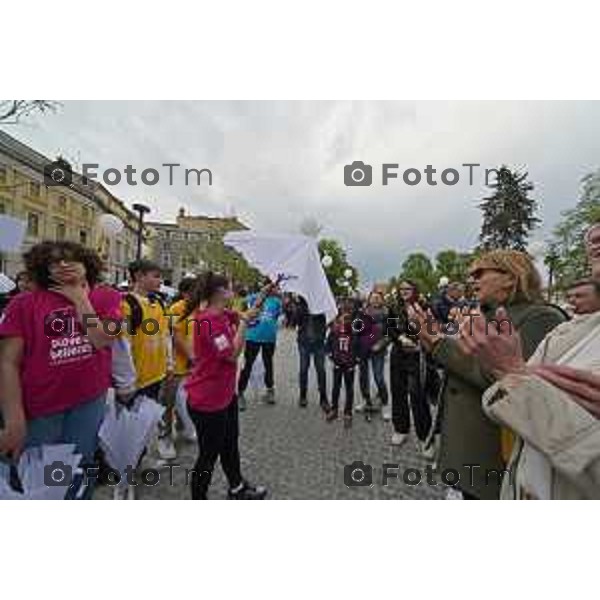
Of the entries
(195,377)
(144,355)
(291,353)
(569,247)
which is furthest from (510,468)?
(569,247)

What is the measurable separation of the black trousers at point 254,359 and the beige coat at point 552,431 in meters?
Answer: 4.75

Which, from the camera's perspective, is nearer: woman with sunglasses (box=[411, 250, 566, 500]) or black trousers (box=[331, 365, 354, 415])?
woman with sunglasses (box=[411, 250, 566, 500])

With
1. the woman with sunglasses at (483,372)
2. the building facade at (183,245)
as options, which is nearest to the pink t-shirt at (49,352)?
the woman with sunglasses at (483,372)

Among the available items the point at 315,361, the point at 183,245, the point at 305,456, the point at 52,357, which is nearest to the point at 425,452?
the point at 305,456

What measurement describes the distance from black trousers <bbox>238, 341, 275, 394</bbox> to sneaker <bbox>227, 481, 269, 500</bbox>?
8.33ft

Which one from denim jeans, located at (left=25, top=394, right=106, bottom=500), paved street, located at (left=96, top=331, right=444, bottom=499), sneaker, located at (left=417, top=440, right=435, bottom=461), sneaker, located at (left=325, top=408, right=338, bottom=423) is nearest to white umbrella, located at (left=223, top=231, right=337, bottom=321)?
paved street, located at (left=96, top=331, right=444, bottom=499)

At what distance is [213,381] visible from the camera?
287 cm

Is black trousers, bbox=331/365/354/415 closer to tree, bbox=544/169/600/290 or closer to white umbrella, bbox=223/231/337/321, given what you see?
white umbrella, bbox=223/231/337/321

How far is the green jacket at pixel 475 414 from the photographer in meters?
2.07

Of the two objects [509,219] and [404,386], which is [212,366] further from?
[509,219]

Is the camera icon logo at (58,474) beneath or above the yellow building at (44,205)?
beneath

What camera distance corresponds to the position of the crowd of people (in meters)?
1.25

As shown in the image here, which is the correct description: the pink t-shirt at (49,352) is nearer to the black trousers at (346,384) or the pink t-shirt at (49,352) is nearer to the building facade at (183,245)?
the black trousers at (346,384)

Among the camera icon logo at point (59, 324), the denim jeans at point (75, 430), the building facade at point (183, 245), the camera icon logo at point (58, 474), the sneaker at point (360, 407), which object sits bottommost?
the sneaker at point (360, 407)
